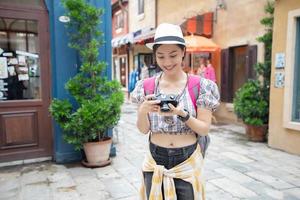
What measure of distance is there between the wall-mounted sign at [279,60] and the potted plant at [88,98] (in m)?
2.79

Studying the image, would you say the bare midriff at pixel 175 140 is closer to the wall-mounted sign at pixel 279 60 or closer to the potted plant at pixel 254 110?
the wall-mounted sign at pixel 279 60

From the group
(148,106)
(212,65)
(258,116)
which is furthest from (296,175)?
(212,65)

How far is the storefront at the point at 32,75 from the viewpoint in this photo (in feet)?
13.9

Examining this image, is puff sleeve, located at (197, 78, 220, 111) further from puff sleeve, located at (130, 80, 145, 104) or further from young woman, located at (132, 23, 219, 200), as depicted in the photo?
puff sleeve, located at (130, 80, 145, 104)

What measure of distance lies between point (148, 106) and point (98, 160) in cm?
288

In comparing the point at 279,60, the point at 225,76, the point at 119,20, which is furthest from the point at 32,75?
the point at 119,20

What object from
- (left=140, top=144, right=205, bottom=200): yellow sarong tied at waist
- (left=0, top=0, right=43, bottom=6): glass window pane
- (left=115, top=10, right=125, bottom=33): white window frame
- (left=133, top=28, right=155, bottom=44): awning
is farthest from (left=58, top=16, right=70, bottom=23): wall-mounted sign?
(left=115, top=10, right=125, bottom=33): white window frame

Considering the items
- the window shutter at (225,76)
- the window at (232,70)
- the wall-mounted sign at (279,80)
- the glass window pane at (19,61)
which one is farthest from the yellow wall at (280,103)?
the glass window pane at (19,61)

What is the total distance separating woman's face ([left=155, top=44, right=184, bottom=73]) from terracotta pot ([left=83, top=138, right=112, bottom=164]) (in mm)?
2736

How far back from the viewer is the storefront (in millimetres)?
4234

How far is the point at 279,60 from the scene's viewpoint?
195 inches

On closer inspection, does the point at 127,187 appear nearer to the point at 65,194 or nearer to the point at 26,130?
the point at 65,194

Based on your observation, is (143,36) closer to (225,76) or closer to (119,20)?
(225,76)

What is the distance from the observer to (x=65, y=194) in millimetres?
3320
